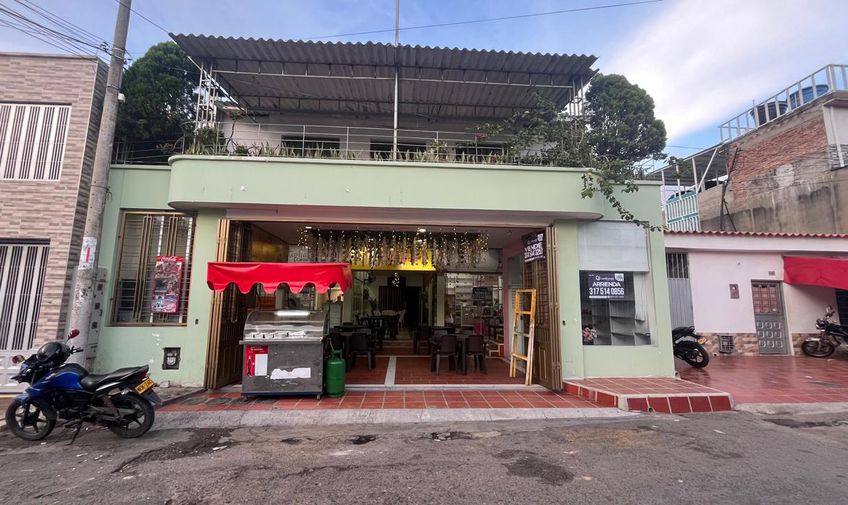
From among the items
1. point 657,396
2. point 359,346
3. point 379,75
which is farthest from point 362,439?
point 379,75

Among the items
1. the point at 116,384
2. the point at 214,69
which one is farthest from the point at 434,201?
the point at 214,69

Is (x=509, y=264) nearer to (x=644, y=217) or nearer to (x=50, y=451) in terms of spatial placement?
(x=644, y=217)

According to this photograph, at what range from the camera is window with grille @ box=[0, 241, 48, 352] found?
690 cm

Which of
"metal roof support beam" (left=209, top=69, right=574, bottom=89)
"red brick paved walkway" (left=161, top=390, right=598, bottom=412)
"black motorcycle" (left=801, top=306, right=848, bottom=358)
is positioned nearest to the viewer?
"red brick paved walkway" (left=161, top=390, right=598, bottom=412)

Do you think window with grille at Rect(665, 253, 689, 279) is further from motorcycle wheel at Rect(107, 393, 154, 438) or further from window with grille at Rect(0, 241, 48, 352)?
window with grille at Rect(0, 241, 48, 352)

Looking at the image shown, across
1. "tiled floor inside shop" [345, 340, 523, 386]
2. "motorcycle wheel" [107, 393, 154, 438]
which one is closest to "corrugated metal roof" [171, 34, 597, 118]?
"tiled floor inside shop" [345, 340, 523, 386]

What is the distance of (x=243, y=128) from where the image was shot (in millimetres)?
10758

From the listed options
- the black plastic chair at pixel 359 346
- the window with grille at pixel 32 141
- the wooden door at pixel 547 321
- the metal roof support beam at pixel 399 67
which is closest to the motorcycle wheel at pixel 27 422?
the window with grille at pixel 32 141

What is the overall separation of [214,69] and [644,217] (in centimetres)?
995

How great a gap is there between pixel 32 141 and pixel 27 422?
550 cm

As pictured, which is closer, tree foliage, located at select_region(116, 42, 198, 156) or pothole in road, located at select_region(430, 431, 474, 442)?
pothole in road, located at select_region(430, 431, 474, 442)

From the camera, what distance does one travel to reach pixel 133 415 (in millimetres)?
4770

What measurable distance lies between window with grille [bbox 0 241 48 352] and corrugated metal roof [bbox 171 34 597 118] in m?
4.99

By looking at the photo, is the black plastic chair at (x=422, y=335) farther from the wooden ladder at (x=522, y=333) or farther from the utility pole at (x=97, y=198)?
the utility pole at (x=97, y=198)
